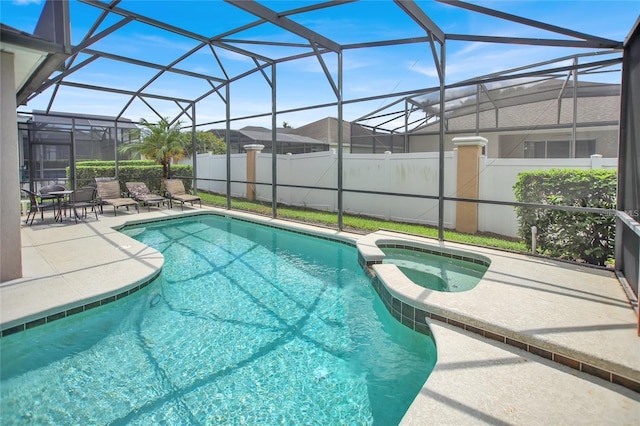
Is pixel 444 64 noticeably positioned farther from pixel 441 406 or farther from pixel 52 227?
pixel 52 227

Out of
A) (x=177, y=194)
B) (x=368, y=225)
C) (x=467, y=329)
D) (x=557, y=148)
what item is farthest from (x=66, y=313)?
(x=557, y=148)

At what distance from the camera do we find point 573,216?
555 centimetres

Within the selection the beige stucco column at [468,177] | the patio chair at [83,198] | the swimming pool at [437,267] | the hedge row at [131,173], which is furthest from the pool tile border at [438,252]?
the hedge row at [131,173]

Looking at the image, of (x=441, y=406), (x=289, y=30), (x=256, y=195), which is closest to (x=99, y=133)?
(x=256, y=195)

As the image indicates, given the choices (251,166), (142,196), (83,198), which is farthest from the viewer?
(251,166)

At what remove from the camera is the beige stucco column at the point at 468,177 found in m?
8.10

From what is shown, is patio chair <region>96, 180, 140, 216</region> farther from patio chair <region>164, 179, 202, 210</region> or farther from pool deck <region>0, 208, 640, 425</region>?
pool deck <region>0, 208, 640, 425</region>

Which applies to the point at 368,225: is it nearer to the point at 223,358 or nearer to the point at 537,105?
the point at 223,358

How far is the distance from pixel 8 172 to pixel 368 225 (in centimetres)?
673

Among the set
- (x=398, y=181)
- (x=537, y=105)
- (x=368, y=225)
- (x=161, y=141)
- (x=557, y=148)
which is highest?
(x=537, y=105)

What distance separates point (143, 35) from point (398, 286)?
770cm

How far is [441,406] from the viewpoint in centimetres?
243

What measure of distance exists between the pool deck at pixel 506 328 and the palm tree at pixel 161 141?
26.4 ft

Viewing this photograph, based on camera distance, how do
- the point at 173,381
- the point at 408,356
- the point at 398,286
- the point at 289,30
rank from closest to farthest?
the point at 173,381, the point at 408,356, the point at 398,286, the point at 289,30
